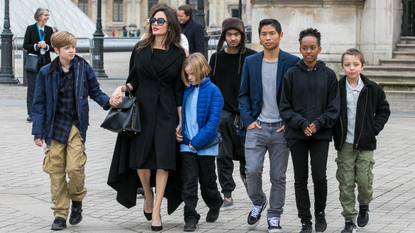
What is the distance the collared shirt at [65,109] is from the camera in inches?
191

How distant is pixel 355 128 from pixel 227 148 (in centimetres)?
129

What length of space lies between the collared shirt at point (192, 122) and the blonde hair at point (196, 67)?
11cm

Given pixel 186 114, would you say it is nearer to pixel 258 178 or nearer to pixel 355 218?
pixel 258 178

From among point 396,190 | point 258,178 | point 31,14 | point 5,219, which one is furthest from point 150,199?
point 31,14

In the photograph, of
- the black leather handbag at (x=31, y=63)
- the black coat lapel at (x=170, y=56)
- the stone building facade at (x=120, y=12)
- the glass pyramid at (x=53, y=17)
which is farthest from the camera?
the stone building facade at (x=120, y=12)

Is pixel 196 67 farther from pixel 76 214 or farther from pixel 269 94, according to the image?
pixel 76 214

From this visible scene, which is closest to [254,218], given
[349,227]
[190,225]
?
[190,225]

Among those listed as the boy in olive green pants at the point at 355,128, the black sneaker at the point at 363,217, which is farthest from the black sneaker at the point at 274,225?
the black sneaker at the point at 363,217

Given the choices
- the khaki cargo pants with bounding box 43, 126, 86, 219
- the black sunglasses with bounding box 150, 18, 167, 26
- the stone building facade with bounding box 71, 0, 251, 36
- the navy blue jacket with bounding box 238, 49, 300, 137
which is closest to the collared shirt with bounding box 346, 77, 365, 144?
the navy blue jacket with bounding box 238, 49, 300, 137

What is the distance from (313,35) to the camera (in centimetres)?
467

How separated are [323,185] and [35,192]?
2932 millimetres

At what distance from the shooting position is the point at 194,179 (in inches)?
191

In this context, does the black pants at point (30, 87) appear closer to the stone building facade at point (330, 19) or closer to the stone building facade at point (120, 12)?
the stone building facade at point (330, 19)

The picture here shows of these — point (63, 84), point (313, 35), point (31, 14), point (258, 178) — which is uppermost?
point (31, 14)
